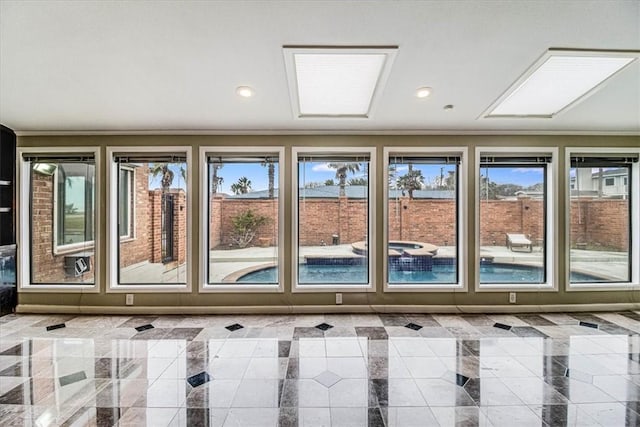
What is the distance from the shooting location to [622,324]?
3.44 meters

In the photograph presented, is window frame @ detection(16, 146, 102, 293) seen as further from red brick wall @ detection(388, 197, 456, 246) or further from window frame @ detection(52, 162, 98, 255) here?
red brick wall @ detection(388, 197, 456, 246)

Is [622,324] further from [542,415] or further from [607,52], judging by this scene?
[607,52]

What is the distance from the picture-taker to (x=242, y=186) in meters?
3.93

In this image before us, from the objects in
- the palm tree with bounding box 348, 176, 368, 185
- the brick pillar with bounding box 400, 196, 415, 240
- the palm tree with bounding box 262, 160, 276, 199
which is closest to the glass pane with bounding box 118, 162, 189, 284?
the palm tree with bounding box 262, 160, 276, 199

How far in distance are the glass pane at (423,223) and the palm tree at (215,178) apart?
2.28 metres

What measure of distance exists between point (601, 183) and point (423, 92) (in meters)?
3.05

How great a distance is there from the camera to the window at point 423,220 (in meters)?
3.89

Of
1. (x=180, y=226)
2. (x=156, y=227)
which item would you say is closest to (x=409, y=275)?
(x=180, y=226)

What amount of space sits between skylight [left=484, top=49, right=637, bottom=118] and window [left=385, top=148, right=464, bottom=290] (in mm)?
948

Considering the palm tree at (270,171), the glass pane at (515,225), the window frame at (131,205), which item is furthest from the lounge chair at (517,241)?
the window frame at (131,205)

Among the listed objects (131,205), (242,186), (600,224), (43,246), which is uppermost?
(242,186)

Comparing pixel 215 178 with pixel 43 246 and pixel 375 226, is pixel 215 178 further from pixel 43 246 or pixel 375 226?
pixel 43 246

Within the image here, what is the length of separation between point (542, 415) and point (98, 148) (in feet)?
17.1

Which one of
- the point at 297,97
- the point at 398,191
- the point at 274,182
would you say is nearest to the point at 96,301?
the point at 274,182
